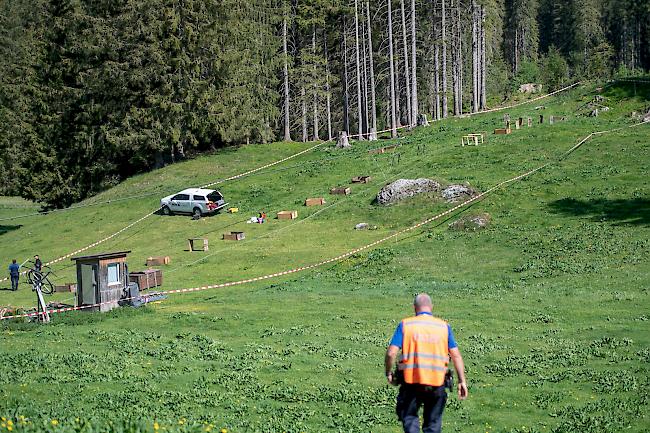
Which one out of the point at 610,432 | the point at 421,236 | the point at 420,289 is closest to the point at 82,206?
the point at 421,236

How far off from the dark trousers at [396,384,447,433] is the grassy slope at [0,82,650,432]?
4345 mm

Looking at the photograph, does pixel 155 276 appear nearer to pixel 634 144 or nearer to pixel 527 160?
pixel 527 160

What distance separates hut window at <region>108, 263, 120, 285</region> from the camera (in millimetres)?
30188

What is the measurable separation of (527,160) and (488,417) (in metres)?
38.2

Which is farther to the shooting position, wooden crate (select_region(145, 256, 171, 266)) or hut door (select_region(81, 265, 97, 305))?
wooden crate (select_region(145, 256, 171, 266))

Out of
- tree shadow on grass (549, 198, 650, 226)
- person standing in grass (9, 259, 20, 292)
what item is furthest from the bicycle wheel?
tree shadow on grass (549, 198, 650, 226)

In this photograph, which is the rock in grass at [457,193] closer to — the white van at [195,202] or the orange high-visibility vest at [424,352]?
the white van at [195,202]

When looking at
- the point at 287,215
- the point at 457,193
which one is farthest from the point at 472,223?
the point at 287,215

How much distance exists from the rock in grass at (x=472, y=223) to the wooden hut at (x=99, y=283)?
57.2ft

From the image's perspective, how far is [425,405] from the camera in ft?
34.4

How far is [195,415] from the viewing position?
15.1 meters

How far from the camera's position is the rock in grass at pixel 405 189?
47.2 m

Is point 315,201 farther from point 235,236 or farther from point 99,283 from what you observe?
point 99,283

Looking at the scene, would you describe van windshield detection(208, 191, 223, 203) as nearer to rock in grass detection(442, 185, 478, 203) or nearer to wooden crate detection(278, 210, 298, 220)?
wooden crate detection(278, 210, 298, 220)
